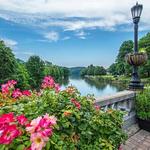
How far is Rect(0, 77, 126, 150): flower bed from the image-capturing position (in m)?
1.49

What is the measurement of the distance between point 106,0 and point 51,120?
7492 millimetres

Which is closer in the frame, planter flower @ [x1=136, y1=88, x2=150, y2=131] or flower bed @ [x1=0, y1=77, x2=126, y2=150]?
flower bed @ [x1=0, y1=77, x2=126, y2=150]

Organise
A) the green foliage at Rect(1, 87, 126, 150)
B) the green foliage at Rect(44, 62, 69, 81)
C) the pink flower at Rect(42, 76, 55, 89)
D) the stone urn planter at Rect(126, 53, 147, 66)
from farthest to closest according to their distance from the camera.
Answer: the green foliage at Rect(44, 62, 69, 81)
the stone urn planter at Rect(126, 53, 147, 66)
the pink flower at Rect(42, 76, 55, 89)
the green foliage at Rect(1, 87, 126, 150)

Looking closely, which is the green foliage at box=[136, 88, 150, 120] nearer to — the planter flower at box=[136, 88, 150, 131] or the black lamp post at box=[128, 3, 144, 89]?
the planter flower at box=[136, 88, 150, 131]

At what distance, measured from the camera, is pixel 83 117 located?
2438mm

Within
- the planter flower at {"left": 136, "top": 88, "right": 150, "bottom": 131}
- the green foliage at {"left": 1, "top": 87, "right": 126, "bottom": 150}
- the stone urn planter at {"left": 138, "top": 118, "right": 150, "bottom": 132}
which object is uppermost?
the green foliage at {"left": 1, "top": 87, "right": 126, "bottom": 150}

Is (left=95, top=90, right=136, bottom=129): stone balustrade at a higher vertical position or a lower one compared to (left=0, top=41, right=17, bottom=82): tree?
lower

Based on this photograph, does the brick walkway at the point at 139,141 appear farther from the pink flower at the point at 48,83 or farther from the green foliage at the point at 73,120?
the pink flower at the point at 48,83

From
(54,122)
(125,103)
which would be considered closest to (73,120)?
(54,122)

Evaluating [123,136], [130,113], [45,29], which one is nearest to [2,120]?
[123,136]

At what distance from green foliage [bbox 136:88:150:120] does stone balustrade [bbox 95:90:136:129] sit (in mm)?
135

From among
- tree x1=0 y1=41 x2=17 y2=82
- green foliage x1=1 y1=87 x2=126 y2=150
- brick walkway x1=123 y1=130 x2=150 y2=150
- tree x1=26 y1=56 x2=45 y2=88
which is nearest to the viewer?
green foliage x1=1 y1=87 x2=126 y2=150

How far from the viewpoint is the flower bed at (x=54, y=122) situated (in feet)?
4.89

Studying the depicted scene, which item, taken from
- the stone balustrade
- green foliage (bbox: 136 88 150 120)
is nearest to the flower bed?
the stone balustrade
